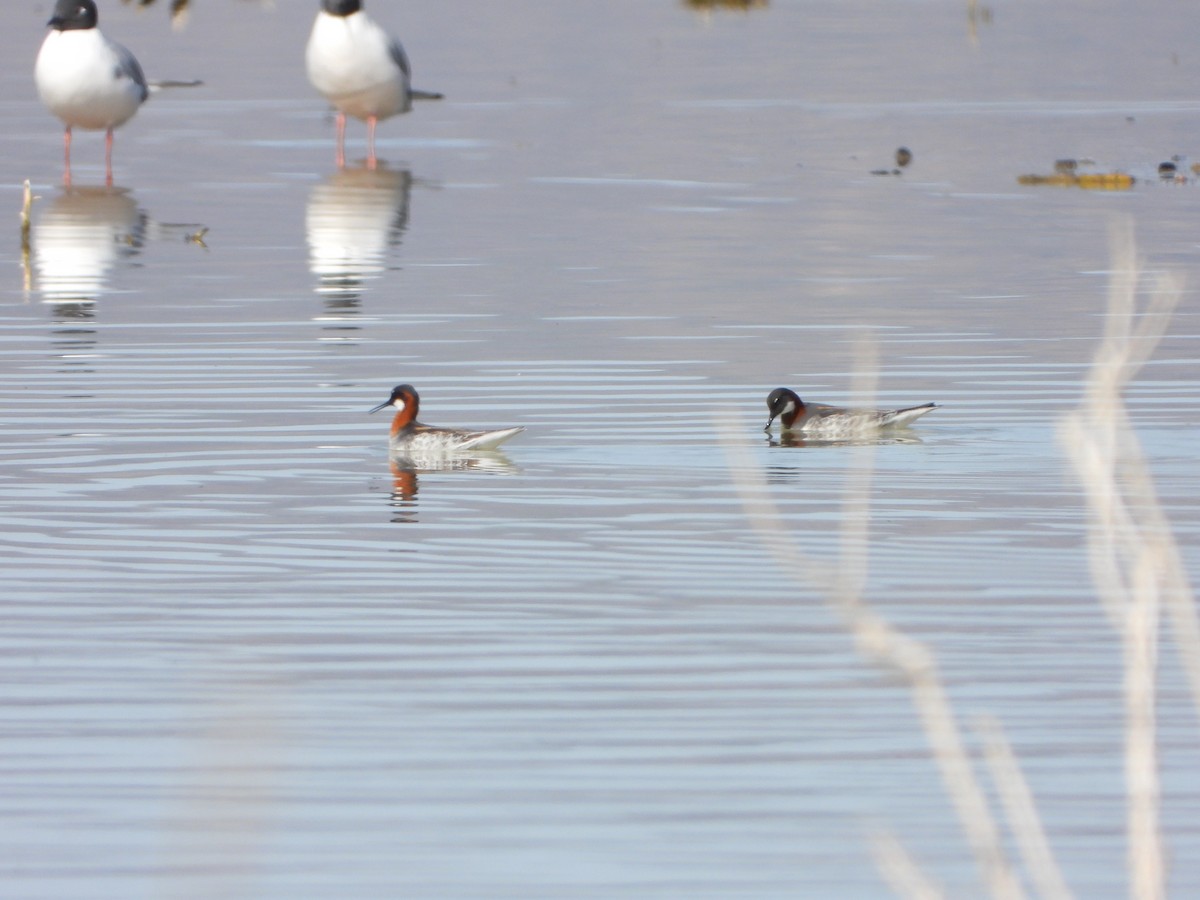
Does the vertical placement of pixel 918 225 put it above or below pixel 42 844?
above

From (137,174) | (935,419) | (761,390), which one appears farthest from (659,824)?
(137,174)

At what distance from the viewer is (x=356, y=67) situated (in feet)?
90.0

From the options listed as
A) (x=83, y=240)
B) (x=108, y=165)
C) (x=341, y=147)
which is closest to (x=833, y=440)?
(x=83, y=240)

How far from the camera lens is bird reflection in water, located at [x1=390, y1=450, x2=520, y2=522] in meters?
11.6

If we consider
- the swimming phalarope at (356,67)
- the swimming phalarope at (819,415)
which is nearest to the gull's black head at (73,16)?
the swimming phalarope at (356,67)

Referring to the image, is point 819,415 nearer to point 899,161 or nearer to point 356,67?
point 899,161

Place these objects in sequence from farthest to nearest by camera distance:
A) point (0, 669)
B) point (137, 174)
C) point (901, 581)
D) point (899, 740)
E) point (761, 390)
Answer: point (137, 174) → point (761, 390) → point (901, 581) → point (0, 669) → point (899, 740)

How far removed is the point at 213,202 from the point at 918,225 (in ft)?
20.9

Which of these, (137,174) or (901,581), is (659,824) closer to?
(901,581)

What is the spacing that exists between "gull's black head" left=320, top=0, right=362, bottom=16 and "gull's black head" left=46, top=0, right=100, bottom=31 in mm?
2694

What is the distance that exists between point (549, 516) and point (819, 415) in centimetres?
250

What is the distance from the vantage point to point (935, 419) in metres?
13.0

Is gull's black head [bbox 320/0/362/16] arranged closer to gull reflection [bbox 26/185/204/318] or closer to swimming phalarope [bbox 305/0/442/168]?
swimming phalarope [bbox 305/0/442/168]

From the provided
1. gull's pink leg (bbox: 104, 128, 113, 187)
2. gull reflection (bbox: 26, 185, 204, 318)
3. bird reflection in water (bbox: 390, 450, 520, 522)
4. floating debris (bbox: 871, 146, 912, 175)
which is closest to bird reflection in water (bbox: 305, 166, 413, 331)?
gull reflection (bbox: 26, 185, 204, 318)
